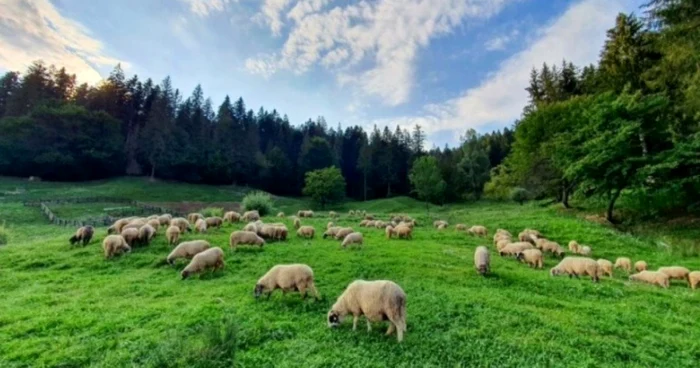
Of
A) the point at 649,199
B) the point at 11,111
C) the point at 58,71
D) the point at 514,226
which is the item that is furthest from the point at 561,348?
the point at 58,71

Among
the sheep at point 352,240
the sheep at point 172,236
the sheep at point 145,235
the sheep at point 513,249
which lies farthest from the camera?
the sheep at point 513,249

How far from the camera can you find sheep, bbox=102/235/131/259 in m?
15.4

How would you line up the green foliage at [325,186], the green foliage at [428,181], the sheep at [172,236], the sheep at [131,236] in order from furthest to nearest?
the green foliage at [325,186] < the green foliage at [428,181] < the sheep at [172,236] < the sheep at [131,236]

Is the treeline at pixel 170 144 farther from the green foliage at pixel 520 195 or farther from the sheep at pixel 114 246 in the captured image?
the sheep at pixel 114 246

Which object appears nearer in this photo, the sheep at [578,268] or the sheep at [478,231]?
the sheep at [578,268]

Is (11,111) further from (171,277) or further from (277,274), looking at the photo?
(277,274)

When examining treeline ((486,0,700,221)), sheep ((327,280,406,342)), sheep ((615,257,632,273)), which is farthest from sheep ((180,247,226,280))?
treeline ((486,0,700,221))

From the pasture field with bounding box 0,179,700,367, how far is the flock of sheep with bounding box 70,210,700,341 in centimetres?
41

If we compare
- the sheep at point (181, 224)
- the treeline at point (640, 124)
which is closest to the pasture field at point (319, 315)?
the sheep at point (181, 224)

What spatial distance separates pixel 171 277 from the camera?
12906mm

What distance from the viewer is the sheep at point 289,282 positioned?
976cm

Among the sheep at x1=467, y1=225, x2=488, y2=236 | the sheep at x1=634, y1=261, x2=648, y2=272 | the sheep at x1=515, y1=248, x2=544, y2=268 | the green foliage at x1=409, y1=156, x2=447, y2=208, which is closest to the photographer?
the sheep at x1=515, y1=248, x2=544, y2=268

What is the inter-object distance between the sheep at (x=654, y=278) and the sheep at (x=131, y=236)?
22.1 metres

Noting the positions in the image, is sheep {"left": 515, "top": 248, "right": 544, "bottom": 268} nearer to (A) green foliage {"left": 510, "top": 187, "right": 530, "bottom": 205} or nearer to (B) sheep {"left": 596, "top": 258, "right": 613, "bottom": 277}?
(B) sheep {"left": 596, "top": 258, "right": 613, "bottom": 277}
